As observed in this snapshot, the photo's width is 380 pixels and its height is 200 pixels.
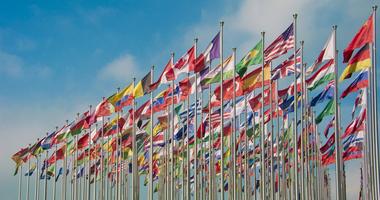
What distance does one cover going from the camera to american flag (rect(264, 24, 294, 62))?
85.0 ft

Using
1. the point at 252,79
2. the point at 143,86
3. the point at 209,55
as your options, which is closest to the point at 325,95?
the point at 252,79

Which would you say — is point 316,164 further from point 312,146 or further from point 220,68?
point 220,68

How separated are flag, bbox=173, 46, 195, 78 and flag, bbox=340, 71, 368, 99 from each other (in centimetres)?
599

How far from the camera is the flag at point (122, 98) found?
33572 mm

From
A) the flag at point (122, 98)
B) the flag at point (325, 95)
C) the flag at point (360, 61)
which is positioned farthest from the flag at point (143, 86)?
the flag at point (360, 61)

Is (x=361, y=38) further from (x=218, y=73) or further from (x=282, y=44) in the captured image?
(x=218, y=73)

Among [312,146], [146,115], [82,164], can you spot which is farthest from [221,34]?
[82,164]

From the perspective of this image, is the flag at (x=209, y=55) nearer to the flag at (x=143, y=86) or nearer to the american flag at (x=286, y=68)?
the american flag at (x=286, y=68)

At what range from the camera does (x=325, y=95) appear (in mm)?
29531

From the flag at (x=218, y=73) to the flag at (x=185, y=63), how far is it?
2.76 feet

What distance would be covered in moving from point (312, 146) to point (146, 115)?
937cm

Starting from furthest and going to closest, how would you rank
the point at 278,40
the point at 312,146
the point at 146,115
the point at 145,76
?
the point at 312,146 → the point at 146,115 → the point at 145,76 → the point at 278,40

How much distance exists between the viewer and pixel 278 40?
26156 mm

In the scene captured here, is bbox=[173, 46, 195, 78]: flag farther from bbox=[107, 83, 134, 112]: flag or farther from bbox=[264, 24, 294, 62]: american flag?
bbox=[107, 83, 134, 112]: flag
